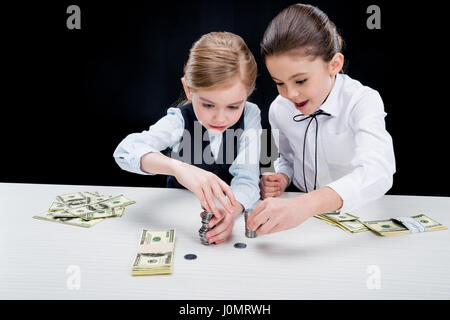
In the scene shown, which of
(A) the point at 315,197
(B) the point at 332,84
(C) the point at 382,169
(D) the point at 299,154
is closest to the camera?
(A) the point at 315,197

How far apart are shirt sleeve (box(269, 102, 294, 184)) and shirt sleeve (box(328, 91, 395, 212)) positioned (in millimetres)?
571

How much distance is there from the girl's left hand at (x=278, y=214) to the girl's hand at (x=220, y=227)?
0.45 feet

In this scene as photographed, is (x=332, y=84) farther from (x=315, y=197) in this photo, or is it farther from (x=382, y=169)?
(x=315, y=197)

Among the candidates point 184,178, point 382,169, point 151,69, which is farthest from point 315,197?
point 151,69

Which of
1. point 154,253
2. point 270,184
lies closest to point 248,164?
point 270,184

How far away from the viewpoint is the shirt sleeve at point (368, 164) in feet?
5.24

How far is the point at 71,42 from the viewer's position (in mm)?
3000

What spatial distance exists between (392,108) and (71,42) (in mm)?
2390

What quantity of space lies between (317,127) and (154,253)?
1.16 m

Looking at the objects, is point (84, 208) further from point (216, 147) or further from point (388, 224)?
point (388, 224)

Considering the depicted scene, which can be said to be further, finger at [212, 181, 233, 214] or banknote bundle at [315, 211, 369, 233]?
banknote bundle at [315, 211, 369, 233]

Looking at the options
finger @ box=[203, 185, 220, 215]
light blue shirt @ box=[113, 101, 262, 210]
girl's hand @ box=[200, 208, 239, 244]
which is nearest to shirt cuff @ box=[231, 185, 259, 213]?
light blue shirt @ box=[113, 101, 262, 210]

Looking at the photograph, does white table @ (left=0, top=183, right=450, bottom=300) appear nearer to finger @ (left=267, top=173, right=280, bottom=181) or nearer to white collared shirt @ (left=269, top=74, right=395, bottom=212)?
white collared shirt @ (left=269, top=74, right=395, bottom=212)

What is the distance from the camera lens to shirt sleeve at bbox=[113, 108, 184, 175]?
1908 millimetres
